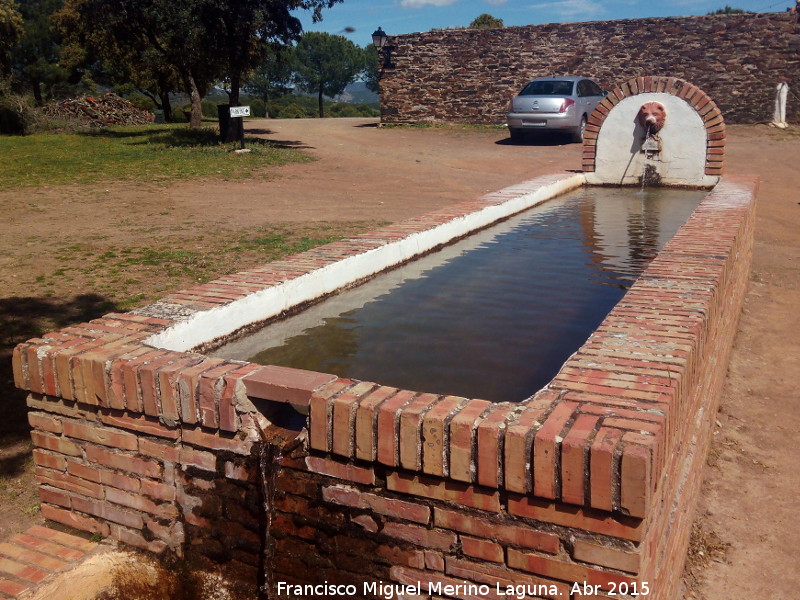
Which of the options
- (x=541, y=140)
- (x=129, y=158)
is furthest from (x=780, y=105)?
(x=129, y=158)

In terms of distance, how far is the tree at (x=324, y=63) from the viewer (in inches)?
2908

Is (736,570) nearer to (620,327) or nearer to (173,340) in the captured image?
(620,327)

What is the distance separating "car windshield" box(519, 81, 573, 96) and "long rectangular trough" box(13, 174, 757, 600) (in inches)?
613

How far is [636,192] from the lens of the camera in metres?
9.19

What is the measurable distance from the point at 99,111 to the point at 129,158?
13007 mm

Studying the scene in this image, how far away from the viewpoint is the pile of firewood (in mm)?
24359

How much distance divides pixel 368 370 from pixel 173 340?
88cm

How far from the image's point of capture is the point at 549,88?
18188 millimetres

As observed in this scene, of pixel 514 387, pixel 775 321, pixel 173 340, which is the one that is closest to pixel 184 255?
pixel 173 340

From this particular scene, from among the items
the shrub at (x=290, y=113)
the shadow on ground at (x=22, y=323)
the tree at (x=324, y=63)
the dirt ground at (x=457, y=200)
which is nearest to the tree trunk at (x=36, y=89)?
the shrub at (x=290, y=113)

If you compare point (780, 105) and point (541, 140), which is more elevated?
point (780, 105)

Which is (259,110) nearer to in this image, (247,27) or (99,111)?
(99,111)

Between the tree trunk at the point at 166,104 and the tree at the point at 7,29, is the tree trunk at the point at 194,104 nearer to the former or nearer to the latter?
the tree trunk at the point at 166,104

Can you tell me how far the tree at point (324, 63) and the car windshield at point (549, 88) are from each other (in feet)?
193
